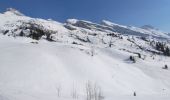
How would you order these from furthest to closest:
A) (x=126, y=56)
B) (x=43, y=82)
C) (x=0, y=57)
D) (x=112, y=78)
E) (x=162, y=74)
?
(x=126, y=56) < (x=162, y=74) < (x=112, y=78) < (x=0, y=57) < (x=43, y=82)

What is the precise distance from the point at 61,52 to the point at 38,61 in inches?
542

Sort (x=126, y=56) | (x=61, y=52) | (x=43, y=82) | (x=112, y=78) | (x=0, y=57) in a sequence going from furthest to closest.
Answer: (x=126, y=56)
(x=61, y=52)
(x=112, y=78)
(x=0, y=57)
(x=43, y=82)

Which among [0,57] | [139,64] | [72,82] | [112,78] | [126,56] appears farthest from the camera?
[126,56]

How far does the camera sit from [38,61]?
2141 inches

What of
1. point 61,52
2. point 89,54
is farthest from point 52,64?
point 89,54

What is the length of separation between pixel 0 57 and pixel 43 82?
573 inches

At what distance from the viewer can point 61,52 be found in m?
67.5

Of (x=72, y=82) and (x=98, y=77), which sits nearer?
(x=72, y=82)

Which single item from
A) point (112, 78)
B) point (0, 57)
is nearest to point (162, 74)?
point (112, 78)

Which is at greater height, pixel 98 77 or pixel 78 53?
pixel 78 53

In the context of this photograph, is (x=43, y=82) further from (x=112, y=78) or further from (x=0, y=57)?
(x=112, y=78)

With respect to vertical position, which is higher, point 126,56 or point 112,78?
point 126,56

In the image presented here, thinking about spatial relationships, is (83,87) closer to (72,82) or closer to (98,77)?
(72,82)

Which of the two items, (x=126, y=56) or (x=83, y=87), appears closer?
(x=83, y=87)
